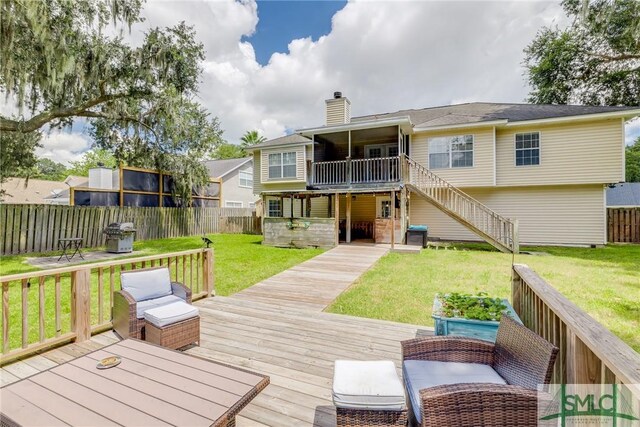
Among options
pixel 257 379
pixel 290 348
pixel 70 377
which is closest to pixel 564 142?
pixel 290 348

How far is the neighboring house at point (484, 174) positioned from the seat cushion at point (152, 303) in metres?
8.03

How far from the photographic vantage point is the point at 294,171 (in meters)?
14.5

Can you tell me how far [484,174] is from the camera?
39.8 feet

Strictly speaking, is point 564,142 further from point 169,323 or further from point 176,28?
point 176,28

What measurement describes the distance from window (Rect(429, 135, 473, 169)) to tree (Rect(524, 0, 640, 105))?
31.0ft

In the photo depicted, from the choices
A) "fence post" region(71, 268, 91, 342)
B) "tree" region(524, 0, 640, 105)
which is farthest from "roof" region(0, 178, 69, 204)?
"tree" region(524, 0, 640, 105)

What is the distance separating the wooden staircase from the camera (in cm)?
1029

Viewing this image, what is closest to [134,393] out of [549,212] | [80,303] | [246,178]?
[80,303]

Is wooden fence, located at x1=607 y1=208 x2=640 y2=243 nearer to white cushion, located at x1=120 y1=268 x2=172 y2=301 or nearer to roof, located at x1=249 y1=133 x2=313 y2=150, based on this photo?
roof, located at x1=249 y1=133 x2=313 y2=150

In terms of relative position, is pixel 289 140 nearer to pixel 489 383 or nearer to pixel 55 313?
pixel 55 313

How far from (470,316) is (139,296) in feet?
12.8

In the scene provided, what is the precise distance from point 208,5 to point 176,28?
5.05ft

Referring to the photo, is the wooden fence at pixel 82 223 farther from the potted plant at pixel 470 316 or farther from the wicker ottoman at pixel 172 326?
the potted plant at pixel 470 316

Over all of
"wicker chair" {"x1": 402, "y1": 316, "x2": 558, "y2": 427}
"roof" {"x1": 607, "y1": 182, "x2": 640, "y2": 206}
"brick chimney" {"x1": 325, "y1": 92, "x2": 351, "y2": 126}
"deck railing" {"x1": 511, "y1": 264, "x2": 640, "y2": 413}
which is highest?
"brick chimney" {"x1": 325, "y1": 92, "x2": 351, "y2": 126}
